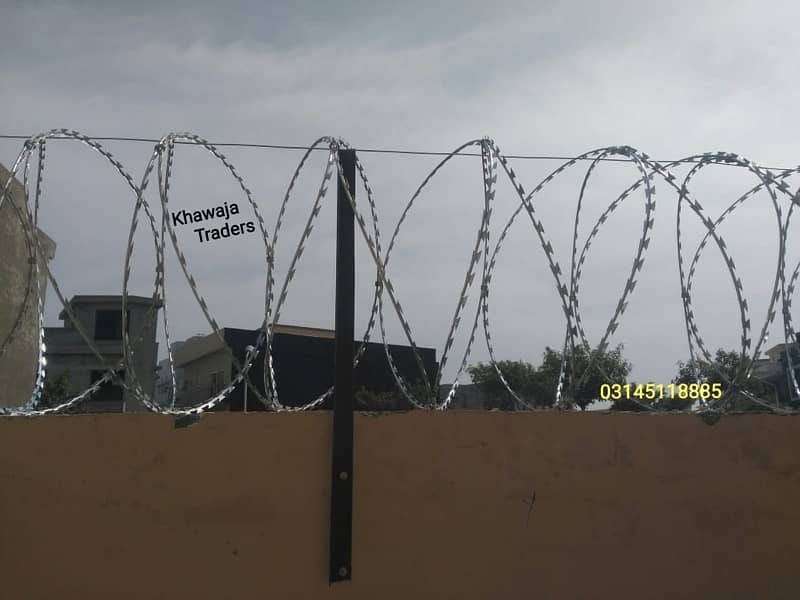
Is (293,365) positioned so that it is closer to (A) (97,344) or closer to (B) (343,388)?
(A) (97,344)

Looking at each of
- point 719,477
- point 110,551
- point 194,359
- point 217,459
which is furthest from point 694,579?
point 194,359

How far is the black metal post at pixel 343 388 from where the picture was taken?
3928mm

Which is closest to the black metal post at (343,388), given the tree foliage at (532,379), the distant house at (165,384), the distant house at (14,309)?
the distant house at (165,384)

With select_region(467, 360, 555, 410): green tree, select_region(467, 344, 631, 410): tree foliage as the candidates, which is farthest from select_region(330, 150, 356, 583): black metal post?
select_region(467, 360, 555, 410): green tree

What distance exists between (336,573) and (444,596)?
→ 26.0 inches

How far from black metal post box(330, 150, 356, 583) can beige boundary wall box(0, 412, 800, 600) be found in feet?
0.26

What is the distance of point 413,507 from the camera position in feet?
13.6

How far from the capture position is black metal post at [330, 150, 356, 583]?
12.9ft

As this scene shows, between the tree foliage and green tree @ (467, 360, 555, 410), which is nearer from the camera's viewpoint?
the tree foliage

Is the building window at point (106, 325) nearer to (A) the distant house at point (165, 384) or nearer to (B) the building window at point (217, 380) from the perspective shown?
(A) the distant house at point (165, 384)

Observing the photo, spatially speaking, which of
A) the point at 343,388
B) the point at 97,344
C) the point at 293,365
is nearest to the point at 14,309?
the point at 343,388

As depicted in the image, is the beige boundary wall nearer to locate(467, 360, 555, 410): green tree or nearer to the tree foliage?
the tree foliage

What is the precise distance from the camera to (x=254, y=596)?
152 inches

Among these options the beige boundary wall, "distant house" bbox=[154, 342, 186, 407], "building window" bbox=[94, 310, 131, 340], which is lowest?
the beige boundary wall
